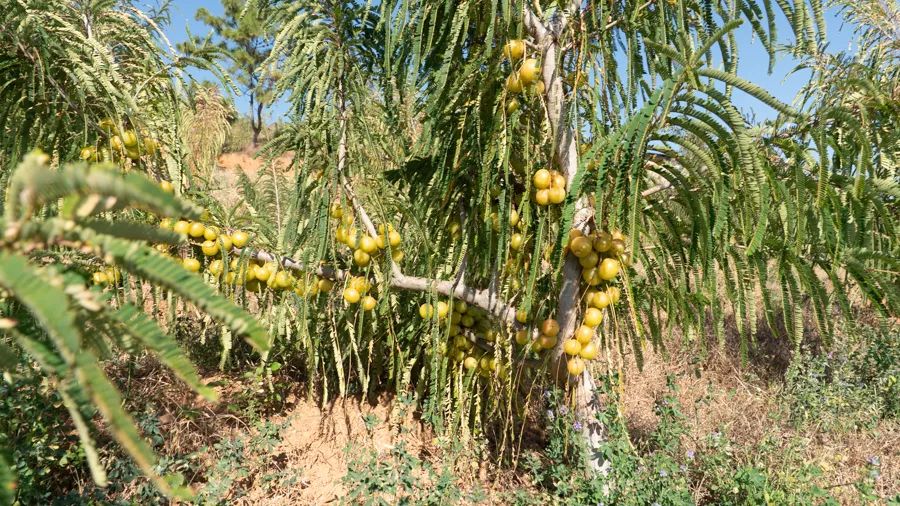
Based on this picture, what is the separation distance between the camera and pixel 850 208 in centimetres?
137

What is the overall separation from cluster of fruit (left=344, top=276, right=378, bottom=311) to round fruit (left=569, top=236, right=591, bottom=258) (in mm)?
833

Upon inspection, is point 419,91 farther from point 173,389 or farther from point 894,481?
point 894,481

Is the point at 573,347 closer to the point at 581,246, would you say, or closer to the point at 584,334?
the point at 584,334

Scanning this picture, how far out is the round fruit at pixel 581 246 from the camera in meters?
1.49

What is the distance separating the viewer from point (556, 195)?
4.92ft

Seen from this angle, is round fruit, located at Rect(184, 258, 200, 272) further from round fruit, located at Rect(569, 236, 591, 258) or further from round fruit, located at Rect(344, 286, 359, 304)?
round fruit, located at Rect(569, 236, 591, 258)

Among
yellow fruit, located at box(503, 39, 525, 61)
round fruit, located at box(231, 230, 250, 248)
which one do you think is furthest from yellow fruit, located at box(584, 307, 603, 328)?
round fruit, located at box(231, 230, 250, 248)

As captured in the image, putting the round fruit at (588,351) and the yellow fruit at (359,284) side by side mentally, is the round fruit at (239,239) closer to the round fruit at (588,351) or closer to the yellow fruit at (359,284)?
the yellow fruit at (359,284)

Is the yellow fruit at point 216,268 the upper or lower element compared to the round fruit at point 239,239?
lower

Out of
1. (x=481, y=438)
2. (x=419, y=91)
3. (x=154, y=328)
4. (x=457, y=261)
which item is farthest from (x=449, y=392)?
(x=154, y=328)

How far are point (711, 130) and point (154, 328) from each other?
108 cm

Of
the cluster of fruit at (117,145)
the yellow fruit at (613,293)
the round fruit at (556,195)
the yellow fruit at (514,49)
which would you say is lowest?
the yellow fruit at (613,293)

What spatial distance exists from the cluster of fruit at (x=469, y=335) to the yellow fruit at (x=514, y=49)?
39.5 inches

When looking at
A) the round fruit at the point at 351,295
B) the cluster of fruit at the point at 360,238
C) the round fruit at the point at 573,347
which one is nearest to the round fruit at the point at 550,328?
the round fruit at the point at 573,347
